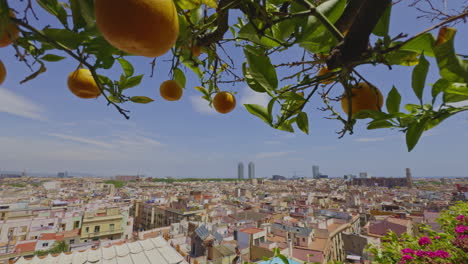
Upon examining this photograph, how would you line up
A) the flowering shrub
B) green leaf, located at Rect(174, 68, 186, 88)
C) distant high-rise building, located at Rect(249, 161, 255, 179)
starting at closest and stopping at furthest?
green leaf, located at Rect(174, 68, 186, 88), the flowering shrub, distant high-rise building, located at Rect(249, 161, 255, 179)

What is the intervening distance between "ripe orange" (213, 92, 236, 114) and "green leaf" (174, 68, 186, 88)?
0.12 meters

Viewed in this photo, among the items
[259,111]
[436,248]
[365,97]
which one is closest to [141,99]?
[259,111]

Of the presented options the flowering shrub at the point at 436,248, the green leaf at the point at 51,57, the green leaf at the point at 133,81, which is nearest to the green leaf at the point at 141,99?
the green leaf at the point at 133,81

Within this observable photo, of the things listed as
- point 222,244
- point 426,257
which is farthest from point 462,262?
point 222,244

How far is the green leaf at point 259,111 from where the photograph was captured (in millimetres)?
372

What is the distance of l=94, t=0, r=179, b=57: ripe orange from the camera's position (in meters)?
0.23

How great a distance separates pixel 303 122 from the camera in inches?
16.6

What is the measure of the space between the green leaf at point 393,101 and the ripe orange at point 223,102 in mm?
447

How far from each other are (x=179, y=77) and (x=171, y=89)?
0.04 metres

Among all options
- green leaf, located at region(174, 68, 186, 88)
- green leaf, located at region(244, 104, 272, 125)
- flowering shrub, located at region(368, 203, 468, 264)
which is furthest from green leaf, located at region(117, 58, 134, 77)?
flowering shrub, located at region(368, 203, 468, 264)

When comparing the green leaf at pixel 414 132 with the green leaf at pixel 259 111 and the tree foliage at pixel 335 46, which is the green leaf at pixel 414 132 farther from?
the green leaf at pixel 259 111

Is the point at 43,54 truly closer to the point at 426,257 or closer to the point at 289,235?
the point at 426,257

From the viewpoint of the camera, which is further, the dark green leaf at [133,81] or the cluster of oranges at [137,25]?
the dark green leaf at [133,81]

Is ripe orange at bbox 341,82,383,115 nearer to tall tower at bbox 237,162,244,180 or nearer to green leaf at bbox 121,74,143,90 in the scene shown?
green leaf at bbox 121,74,143,90
